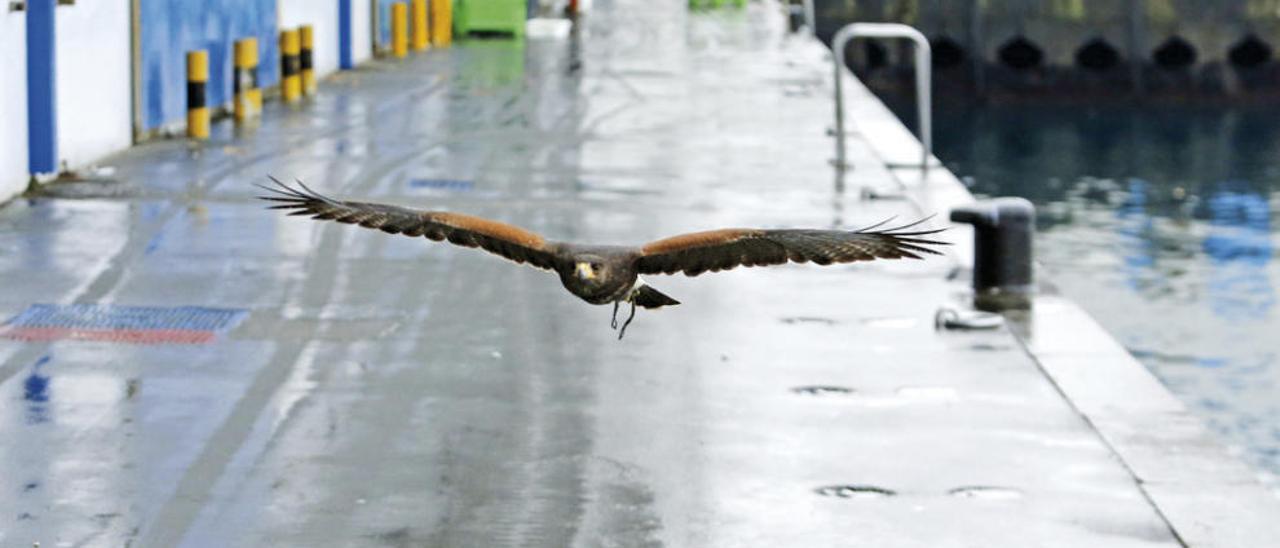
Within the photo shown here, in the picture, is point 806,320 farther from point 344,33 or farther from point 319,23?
point 344,33

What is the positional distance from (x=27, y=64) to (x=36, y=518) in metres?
10.2

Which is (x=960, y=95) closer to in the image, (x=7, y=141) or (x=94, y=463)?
(x=7, y=141)

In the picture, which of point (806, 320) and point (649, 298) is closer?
point (649, 298)

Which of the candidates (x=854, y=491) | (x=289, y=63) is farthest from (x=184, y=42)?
(x=854, y=491)

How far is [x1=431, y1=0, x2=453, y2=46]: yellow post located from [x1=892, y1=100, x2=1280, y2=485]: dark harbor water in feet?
28.7

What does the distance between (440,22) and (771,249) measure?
31.3m

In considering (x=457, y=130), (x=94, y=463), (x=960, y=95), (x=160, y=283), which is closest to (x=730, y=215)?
(x=160, y=283)

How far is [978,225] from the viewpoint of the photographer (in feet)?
44.4

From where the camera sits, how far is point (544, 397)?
11.0m

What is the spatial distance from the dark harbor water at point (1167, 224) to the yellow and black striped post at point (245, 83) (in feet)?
28.7

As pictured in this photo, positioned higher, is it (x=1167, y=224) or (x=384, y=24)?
(x=384, y=24)

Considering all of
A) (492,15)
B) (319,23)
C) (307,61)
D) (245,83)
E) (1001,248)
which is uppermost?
(319,23)

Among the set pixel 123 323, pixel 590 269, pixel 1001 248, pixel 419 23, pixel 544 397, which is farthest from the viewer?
pixel 419 23

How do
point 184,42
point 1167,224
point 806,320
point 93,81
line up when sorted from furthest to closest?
point 1167,224, point 184,42, point 93,81, point 806,320
